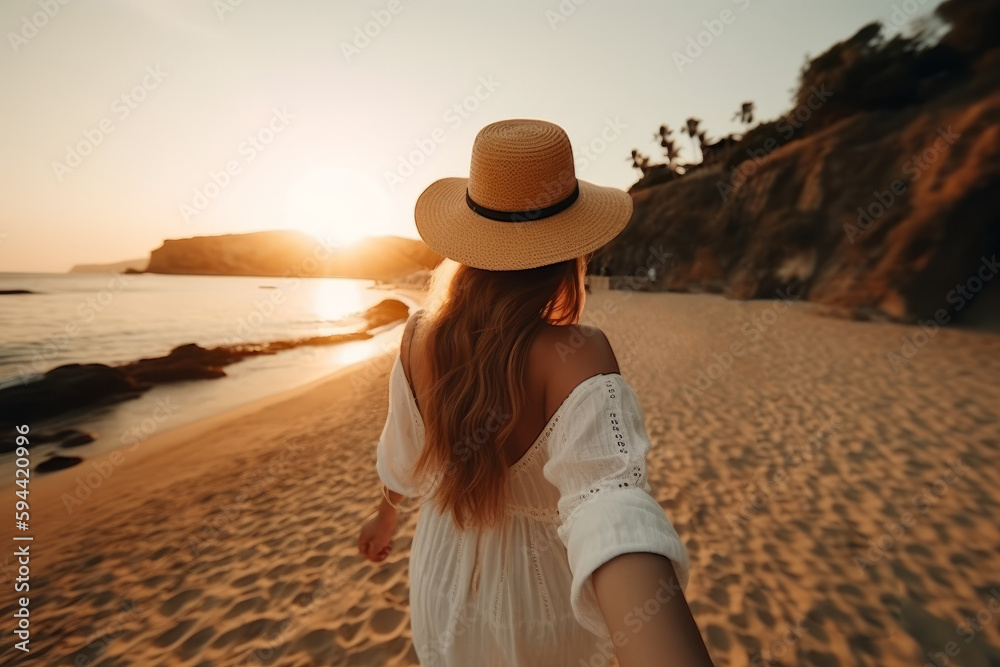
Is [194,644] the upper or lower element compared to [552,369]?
lower

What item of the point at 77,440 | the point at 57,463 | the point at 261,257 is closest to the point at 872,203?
the point at 57,463

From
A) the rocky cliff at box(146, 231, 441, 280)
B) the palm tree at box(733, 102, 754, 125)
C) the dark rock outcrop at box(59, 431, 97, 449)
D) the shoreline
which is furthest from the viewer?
the rocky cliff at box(146, 231, 441, 280)

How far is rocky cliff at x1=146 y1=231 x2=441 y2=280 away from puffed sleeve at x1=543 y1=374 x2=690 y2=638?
78906mm

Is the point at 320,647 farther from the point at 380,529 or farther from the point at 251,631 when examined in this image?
the point at 380,529

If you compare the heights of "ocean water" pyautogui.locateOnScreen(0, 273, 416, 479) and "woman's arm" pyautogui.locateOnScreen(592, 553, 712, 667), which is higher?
"woman's arm" pyautogui.locateOnScreen(592, 553, 712, 667)

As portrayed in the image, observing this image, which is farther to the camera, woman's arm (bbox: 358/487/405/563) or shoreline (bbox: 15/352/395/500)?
shoreline (bbox: 15/352/395/500)

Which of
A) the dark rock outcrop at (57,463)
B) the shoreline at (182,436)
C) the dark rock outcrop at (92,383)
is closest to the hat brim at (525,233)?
the shoreline at (182,436)

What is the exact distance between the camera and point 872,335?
10047 millimetres

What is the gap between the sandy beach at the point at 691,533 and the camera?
2.67 metres

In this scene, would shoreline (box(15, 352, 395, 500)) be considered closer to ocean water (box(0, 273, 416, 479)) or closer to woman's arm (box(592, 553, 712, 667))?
ocean water (box(0, 273, 416, 479))

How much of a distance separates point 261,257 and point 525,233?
95.1m

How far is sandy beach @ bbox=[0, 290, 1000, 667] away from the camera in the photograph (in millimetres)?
2672

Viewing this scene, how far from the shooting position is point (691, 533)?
3605 millimetres

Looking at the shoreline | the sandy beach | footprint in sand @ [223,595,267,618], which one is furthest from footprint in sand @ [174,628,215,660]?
the shoreline
